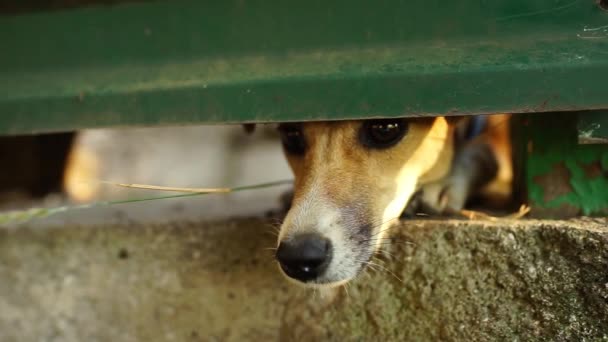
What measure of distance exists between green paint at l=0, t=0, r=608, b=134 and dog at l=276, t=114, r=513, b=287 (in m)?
0.24

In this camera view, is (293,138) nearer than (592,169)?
No

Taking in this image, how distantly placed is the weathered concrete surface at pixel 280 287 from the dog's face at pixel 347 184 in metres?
0.13

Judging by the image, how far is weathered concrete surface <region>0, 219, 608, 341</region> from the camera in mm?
1609

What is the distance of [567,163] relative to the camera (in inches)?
71.5

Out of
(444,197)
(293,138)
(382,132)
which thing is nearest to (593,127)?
(382,132)

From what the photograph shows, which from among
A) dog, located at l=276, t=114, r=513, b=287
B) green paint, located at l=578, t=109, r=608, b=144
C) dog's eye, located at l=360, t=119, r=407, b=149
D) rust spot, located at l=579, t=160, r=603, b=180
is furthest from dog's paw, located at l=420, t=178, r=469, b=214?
green paint, located at l=578, t=109, r=608, b=144

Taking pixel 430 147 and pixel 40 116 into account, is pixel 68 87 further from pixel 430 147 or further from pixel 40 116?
pixel 430 147

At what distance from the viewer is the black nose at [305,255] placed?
5.40 feet

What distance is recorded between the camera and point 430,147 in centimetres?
212

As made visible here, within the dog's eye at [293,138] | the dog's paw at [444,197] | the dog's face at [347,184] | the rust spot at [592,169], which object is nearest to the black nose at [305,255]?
the dog's face at [347,184]

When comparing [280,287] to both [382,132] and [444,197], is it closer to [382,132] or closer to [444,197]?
[382,132]

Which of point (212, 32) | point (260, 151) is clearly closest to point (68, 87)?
point (212, 32)

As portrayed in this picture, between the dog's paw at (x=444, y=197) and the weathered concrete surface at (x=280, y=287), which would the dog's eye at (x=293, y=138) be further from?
the dog's paw at (x=444, y=197)

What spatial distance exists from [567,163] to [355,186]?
0.60m
